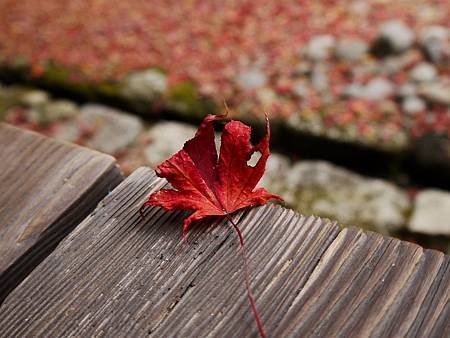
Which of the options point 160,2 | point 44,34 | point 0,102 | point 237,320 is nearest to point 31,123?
point 0,102

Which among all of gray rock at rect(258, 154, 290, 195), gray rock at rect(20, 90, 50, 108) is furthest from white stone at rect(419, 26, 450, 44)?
gray rock at rect(20, 90, 50, 108)

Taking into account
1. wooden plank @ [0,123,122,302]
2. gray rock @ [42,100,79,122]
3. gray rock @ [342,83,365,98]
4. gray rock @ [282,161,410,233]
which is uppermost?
wooden plank @ [0,123,122,302]

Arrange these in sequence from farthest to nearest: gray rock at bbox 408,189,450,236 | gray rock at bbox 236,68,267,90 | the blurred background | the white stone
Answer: gray rock at bbox 236,68,267,90
the white stone
the blurred background
gray rock at bbox 408,189,450,236

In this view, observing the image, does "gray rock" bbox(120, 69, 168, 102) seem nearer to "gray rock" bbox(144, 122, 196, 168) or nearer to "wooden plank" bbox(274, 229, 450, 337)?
"gray rock" bbox(144, 122, 196, 168)

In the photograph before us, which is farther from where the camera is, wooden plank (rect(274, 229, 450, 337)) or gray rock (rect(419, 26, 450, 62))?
gray rock (rect(419, 26, 450, 62))

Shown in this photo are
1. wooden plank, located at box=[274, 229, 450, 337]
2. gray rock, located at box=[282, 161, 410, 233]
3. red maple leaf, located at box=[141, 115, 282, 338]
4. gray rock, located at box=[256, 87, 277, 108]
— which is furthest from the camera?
gray rock, located at box=[256, 87, 277, 108]

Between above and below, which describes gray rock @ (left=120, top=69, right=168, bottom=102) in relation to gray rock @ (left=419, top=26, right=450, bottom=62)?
above

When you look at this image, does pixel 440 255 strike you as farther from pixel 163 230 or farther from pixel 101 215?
pixel 101 215

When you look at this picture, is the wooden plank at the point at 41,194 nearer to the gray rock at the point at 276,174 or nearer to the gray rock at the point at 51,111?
the gray rock at the point at 276,174
